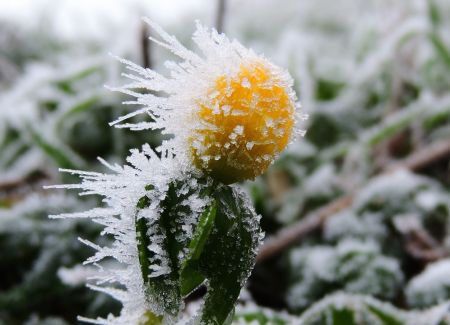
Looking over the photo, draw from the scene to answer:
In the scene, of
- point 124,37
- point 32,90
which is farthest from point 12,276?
point 124,37

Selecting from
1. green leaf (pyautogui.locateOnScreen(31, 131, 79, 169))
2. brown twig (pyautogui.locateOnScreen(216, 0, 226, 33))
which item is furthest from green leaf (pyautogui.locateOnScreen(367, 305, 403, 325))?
brown twig (pyautogui.locateOnScreen(216, 0, 226, 33))

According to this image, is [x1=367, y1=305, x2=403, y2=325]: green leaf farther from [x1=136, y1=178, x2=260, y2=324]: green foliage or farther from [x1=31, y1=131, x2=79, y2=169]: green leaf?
[x1=31, y1=131, x2=79, y2=169]: green leaf

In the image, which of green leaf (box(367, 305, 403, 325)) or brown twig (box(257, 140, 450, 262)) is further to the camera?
brown twig (box(257, 140, 450, 262))

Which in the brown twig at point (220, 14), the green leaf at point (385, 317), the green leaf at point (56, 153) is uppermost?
the brown twig at point (220, 14)

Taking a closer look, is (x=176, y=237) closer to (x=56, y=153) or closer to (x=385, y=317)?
(x=385, y=317)

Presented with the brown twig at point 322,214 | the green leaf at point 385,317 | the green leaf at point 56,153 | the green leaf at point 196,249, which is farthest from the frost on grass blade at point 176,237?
the green leaf at point 56,153

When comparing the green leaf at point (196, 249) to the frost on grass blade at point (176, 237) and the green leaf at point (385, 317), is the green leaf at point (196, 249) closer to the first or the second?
the frost on grass blade at point (176, 237)
